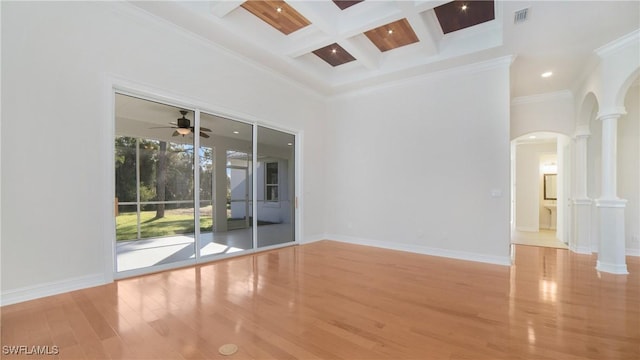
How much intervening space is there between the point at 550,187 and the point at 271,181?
30.5 feet

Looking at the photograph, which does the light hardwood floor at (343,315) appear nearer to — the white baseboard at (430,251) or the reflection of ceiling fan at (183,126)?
the white baseboard at (430,251)

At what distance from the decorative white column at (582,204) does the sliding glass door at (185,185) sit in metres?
6.08

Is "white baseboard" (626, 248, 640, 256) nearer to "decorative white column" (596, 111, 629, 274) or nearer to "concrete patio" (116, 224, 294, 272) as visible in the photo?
"decorative white column" (596, 111, 629, 274)

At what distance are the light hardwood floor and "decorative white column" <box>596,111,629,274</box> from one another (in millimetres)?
240

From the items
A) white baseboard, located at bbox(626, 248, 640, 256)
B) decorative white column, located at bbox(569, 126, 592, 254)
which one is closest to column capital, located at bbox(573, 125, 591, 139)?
decorative white column, located at bbox(569, 126, 592, 254)

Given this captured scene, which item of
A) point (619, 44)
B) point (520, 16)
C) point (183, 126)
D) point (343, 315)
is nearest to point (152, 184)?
point (183, 126)

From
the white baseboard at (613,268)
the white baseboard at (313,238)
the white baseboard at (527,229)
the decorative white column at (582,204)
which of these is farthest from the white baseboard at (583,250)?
the white baseboard at (313,238)

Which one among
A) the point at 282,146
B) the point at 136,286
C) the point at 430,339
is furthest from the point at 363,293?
the point at 282,146

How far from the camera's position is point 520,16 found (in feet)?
11.3

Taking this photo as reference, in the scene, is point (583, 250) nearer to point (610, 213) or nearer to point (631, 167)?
point (610, 213)

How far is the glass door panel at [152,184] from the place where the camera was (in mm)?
3529

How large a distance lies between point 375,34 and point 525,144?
6982 mm

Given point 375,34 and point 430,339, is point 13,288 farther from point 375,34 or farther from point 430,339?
point 375,34

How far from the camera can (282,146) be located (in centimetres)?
575
